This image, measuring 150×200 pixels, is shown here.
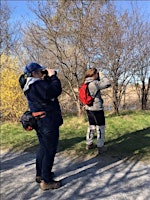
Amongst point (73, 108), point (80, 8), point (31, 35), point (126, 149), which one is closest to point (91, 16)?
point (80, 8)

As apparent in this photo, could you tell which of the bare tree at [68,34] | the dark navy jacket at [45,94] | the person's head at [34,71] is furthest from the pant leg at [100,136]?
the bare tree at [68,34]

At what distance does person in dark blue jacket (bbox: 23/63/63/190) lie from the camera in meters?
4.46

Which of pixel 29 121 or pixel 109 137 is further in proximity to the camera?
pixel 109 137

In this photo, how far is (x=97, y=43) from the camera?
10.8 meters

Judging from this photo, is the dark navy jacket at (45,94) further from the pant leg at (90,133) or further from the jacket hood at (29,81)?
the pant leg at (90,133)

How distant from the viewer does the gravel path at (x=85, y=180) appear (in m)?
4.24

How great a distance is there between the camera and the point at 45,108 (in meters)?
4.53

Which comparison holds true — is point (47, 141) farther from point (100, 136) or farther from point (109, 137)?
point (109, 137)

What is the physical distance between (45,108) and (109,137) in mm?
3478

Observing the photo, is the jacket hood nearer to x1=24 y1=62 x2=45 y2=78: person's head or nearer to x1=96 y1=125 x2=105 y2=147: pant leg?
x1=24 y1=62 x2=45 y2=78: person's head

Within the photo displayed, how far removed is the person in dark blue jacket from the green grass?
5.84ft

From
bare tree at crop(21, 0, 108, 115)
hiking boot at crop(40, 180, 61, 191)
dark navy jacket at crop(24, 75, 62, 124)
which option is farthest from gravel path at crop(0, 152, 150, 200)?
bare tree at crop(21, 0, 108, 115)

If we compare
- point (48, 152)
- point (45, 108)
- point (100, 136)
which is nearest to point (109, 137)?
point (100, 136)

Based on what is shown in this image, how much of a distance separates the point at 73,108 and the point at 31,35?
3.65 m
